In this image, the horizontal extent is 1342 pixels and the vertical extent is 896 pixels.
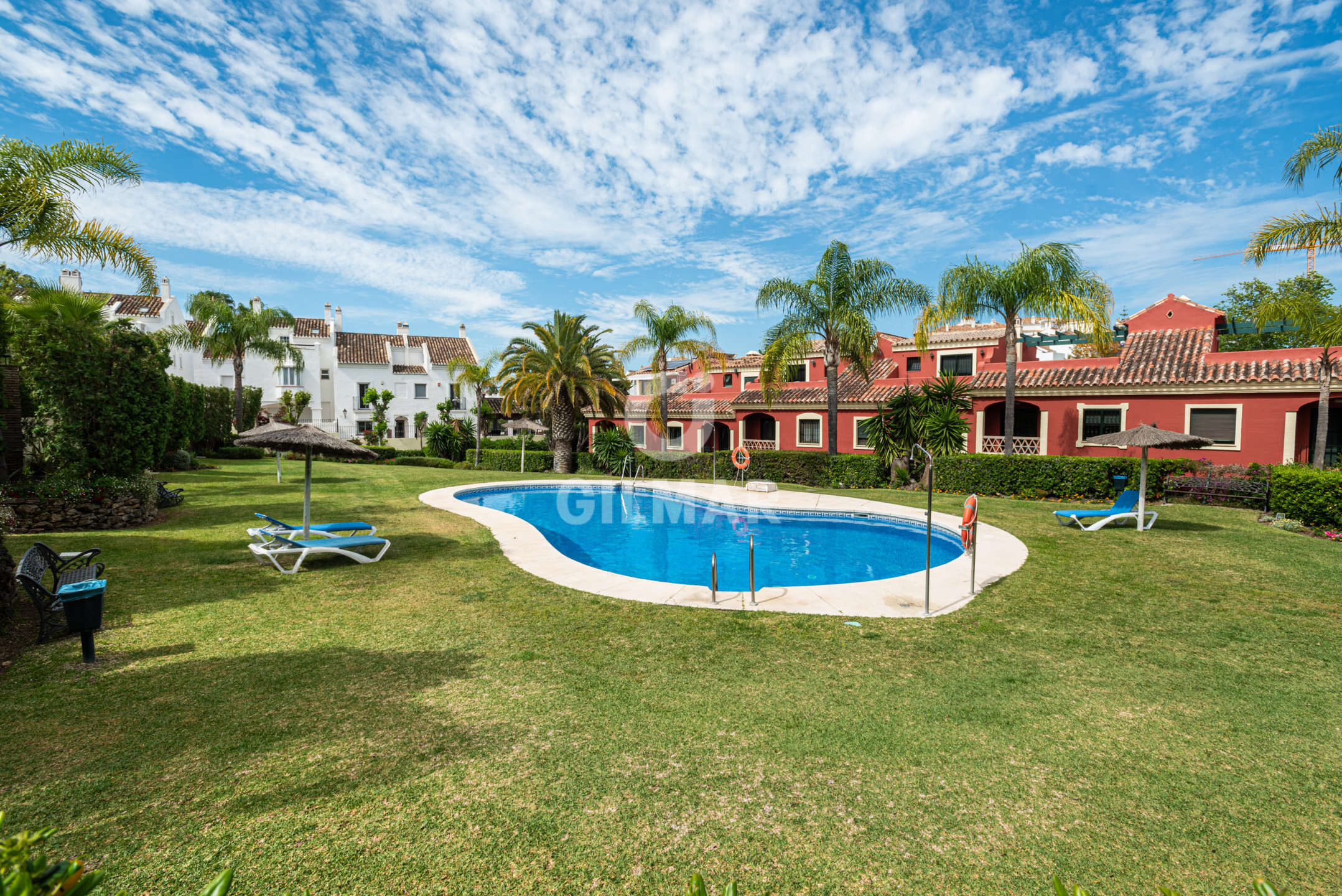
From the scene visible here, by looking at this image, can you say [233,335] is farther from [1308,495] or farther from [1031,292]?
[1308,495]

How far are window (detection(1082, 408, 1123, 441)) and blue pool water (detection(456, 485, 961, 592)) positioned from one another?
13769 millimetres

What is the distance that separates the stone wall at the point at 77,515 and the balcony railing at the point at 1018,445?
27802 mm

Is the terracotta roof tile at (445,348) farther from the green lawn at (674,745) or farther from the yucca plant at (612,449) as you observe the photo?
the green lawn at (674,745)

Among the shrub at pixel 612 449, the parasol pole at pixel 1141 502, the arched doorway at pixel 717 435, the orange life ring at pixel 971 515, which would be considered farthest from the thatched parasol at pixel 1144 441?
the arched doorway at pixel 717 435

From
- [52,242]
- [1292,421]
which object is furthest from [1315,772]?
[1292,421]

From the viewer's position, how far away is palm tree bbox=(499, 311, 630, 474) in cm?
2784

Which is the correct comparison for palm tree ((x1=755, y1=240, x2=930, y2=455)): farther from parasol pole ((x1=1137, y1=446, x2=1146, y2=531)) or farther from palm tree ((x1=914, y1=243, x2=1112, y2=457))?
parasol pole ((x1=1137, y1=446, x2=1146, y2=531))

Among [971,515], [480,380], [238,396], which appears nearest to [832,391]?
[971,515]

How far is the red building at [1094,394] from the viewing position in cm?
2061

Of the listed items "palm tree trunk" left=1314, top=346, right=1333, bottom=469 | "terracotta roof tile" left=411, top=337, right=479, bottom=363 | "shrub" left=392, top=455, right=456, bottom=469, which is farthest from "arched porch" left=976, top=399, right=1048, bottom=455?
"terracotta roof tile" left=411, top=337, right=479, bottom=363

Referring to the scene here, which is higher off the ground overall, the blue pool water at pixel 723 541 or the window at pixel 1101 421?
the window at pixel 1101 421

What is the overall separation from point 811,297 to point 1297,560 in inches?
615

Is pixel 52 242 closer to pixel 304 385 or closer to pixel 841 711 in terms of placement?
pixel 841 711

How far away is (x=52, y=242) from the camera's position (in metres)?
9.78
